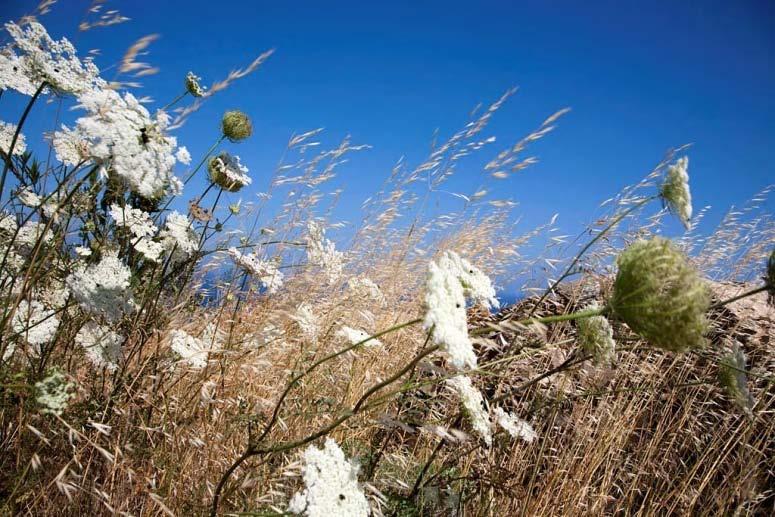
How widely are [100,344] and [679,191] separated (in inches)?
74.3

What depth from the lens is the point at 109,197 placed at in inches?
79.0

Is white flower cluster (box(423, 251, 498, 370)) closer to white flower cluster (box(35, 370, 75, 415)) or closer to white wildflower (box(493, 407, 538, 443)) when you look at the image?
white wildflower (box(493, 407, 538, 443))

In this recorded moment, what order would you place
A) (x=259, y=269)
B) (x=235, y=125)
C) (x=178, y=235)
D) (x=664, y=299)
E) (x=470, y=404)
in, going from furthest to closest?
(x=259, y=269), (x=235, y=125), (x=178, y=235), (x=470, y=404), (x=664, y=299)

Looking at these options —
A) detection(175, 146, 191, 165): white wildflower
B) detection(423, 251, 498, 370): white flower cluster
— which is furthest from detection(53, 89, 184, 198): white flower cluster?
detection(423, 251, 498, 370): white flower cluster

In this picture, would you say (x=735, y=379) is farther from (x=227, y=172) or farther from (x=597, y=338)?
(x=227, y=172)

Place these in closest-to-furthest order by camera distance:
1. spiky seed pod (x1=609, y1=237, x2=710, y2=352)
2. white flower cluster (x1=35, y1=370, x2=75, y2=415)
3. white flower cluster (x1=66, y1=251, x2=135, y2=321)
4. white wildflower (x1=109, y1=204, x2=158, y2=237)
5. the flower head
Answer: spiky seed pod (x1=609, y1=237, x2=710, y2=352)
white flower cluster (x1=35, y1=370, x2=75, y2=415)
white flower cluster (x1=66, y1=251, x2=135, y2=321)
white wildflower (x1=109, y1=204, x2=158, y2=237)
the flower head

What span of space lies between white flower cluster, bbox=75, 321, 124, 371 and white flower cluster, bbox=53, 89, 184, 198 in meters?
0.59

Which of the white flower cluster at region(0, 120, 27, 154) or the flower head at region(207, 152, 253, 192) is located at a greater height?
the flower head at region(207, 152, 253, 192)

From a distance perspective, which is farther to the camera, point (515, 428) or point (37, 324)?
point (515, 428)

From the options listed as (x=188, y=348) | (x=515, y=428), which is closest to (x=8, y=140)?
(x=188, y=348)

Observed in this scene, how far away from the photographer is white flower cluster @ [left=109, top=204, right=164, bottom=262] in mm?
1750

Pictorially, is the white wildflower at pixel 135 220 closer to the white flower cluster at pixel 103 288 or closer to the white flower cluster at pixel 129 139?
the white flower cluster at pixel 103 288

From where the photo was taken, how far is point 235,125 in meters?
2.14

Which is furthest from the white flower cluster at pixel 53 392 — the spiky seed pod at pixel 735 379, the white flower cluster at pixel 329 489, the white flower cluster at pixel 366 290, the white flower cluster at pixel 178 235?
the spiky seed pod at pixel 735 379
